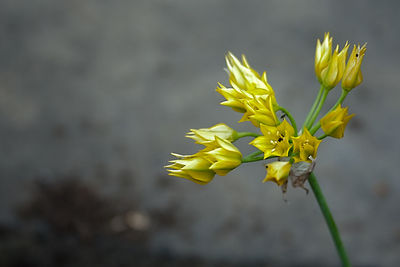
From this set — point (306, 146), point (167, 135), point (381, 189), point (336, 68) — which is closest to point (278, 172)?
point (306, 146)

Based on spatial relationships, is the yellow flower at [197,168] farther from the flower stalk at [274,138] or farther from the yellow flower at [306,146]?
the yellow flower at [306,146]

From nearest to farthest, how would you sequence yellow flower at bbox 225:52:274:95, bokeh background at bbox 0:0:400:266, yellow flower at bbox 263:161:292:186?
yellow flower at bbox 263:161:292:186
yellow flower at bbox 225:52:274:95
bokeh background at bbox 0:0:400:266

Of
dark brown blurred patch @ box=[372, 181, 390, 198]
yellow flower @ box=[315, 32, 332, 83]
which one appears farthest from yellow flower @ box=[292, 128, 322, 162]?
dark brown blurred patch @ box=[372, 181, 390, 198]

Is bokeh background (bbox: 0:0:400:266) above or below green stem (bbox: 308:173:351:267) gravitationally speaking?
above

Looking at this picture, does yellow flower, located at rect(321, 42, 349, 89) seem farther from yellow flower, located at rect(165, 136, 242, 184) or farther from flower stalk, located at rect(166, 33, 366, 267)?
yellow flower, located at rect(165, 136, 242, 184)

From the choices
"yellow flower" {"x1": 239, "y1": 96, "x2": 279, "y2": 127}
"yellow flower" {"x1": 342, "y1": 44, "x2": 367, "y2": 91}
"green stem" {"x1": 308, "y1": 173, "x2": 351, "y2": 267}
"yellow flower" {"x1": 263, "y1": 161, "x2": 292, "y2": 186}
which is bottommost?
"green stem" {"x1": 308, "y1": 173, "x2": 351, "y2": 267}

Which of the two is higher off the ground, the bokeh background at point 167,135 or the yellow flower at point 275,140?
the bokeh background at point 167,135

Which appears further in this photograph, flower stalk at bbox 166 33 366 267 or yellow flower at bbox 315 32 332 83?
yellow flower at bbox 315 32 332 83

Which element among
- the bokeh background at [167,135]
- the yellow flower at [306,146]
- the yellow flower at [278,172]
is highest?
the bokeh background at [167,135]

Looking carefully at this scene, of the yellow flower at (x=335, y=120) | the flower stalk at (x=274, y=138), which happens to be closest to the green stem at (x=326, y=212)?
the flower stalk at (x=274, y=138)
